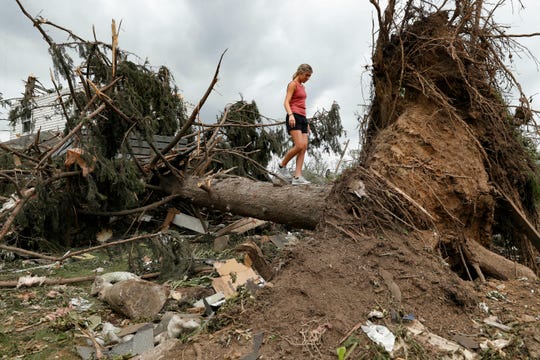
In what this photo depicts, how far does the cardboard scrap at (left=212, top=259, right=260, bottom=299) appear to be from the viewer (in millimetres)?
3293

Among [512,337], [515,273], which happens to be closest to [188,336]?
[512,337]

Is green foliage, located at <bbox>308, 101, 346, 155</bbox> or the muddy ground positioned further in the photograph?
green foliage, located at <bbox>308, 101, 346, 155</bbox>

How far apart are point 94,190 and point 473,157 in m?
4.34

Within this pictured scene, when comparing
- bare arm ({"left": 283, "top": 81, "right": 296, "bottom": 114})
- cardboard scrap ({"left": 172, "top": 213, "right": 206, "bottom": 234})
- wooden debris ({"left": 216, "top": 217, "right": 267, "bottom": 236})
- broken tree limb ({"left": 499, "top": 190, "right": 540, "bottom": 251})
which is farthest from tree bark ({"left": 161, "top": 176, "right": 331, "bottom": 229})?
broken tree limb ({"left": 499, "top": 190, "right": 540, "bottom": 251})

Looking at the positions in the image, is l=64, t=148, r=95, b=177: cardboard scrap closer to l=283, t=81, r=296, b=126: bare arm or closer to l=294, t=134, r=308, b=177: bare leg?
l=283, t=81, r=296, b=126: bare arm

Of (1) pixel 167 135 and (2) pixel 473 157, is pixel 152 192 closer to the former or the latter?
(1) pixel 167 135

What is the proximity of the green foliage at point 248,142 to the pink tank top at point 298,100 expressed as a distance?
186 centimetres

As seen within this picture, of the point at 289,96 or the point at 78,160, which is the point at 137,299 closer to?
the point at 78,160

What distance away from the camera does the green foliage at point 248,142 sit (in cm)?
721

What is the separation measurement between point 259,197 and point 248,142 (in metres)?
2.88

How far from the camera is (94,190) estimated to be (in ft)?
16.6

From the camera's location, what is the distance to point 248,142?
7465mm

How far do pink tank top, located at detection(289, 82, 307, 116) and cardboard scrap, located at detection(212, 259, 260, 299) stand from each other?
2.47 m

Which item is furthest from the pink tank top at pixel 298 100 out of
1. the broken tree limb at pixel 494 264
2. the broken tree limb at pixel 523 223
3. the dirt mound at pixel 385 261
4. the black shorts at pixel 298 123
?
the broken tree limb at pixel 494 264
